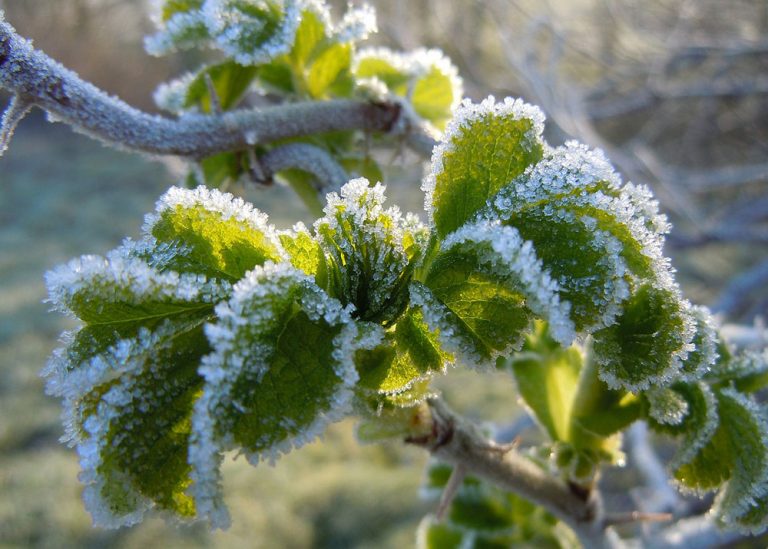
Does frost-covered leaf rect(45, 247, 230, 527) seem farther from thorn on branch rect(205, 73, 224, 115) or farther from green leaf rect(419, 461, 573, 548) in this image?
green leaf rect(419, 461, 573, 548)

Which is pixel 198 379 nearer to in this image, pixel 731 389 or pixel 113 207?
pixel 731 389

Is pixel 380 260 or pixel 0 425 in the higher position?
pixel 0 425

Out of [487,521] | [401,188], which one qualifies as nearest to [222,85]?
[487,521]

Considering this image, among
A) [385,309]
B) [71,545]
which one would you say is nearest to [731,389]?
[385,309]

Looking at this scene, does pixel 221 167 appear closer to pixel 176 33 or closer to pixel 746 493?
pixel 176 33

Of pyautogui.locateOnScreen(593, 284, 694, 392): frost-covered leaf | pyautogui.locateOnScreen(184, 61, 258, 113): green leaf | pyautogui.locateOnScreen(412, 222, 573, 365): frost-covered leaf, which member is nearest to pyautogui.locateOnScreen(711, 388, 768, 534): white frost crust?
pyautogui.locateOnScreen(593, 284, 694, 392): frost-covered leaf

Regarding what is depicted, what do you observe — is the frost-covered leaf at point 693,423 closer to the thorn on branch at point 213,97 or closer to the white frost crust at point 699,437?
the white frost crust at point 699,437
